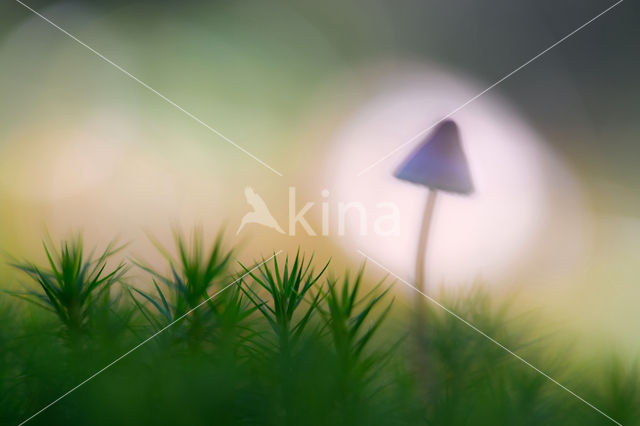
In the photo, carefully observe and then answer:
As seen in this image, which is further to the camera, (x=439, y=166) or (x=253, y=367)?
(x=439, y=166)

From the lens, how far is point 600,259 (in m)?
0.41

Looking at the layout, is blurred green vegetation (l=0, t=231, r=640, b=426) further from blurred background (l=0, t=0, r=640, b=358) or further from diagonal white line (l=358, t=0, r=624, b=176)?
diagonal white line (l=358, t=0, r=624, b=176)

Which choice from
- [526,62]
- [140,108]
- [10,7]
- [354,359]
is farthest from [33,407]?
[526,62]

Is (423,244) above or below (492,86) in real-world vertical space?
below

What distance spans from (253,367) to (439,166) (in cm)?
29

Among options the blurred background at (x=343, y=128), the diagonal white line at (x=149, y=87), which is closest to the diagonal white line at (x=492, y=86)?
the blurred background at (x=343, y=128)

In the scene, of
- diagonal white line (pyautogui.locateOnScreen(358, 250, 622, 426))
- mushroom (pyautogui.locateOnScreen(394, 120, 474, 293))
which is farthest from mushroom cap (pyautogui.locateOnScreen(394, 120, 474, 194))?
diagonal white line (pyautogui.locateOnScreen(358, 250, 622, 426))

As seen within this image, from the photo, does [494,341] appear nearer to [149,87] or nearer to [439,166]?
[439,166]

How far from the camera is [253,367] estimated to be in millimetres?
235

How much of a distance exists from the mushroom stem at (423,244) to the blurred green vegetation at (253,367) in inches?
2.6

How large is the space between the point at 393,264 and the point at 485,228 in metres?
0.11

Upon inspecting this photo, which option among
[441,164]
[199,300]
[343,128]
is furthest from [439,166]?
[199,300]

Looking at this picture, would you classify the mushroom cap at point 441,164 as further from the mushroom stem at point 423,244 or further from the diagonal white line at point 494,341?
the diagonal white line at point 494,341

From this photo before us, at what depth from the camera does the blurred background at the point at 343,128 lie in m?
0.38
